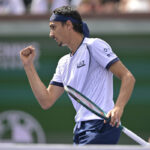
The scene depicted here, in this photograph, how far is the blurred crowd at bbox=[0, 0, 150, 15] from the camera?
355 inches

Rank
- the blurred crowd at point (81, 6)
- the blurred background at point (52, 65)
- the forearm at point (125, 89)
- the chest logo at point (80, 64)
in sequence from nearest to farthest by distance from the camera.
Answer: the forearm at point (125, 89)
the chest logo at point (80, 64)
the blurred background at point (52, 65)
the blurred crowd at point (81, 6)

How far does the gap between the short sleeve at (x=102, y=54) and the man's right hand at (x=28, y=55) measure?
1.54 ft

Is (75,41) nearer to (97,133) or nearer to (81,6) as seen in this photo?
(97,133)

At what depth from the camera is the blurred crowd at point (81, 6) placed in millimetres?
9016

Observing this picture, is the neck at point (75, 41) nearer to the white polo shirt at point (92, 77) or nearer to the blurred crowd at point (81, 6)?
the white polo shirt at point (92, 77)

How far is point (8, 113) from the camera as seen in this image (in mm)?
8930

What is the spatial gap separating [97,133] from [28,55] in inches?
32.9

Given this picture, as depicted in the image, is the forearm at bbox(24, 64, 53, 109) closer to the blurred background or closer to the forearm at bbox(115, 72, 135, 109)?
the forearm at bbox(115, 72, 135, 109)

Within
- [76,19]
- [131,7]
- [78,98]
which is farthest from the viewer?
[131,7]

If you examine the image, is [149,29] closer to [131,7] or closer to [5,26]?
[131,7]

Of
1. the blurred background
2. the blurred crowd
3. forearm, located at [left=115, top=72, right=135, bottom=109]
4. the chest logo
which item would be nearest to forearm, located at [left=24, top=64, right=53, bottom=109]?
the chest logo

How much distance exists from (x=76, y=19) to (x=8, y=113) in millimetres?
4565

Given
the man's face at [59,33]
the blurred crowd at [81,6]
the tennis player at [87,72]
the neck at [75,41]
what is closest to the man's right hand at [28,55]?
the tennis player at [87,72]

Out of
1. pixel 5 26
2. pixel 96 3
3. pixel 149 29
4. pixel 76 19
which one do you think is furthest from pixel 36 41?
pixel 76 19
